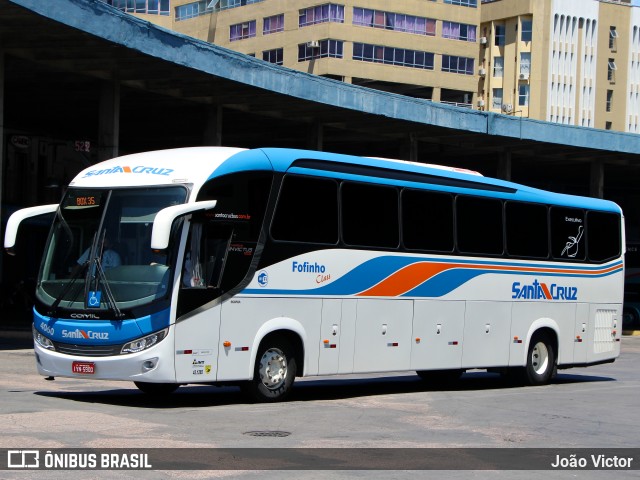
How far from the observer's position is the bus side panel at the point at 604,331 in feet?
75.7

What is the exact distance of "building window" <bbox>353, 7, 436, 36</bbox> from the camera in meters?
98.4

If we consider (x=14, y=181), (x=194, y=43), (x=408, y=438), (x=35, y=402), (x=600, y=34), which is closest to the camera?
(x=408, y=438)

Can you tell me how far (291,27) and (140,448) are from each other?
3608 inches

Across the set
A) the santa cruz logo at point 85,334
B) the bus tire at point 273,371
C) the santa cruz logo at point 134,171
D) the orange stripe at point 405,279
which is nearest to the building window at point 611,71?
the orange stripe at point 405,279

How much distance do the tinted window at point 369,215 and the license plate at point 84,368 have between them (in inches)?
176

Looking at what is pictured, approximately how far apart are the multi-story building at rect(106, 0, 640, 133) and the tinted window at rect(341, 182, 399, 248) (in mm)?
70937

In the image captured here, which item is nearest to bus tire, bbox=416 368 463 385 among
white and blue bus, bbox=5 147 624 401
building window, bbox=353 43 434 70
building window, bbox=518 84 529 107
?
white and blue bus, bbox=5 147 624 401

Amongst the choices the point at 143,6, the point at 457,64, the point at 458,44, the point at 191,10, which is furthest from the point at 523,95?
the point at 143,6

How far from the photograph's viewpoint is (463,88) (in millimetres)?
105688

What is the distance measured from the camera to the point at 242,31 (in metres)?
107

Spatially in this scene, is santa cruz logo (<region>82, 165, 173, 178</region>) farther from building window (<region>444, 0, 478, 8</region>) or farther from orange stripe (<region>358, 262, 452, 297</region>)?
building window (<region>444, 0, 478, 8</region>)

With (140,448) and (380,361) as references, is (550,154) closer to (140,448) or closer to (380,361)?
(380,361)

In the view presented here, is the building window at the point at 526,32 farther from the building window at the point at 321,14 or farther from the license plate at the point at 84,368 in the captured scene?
the license plate at the point at 84,368

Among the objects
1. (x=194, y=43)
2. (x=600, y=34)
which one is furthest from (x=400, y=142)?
(x=600, y=34)
